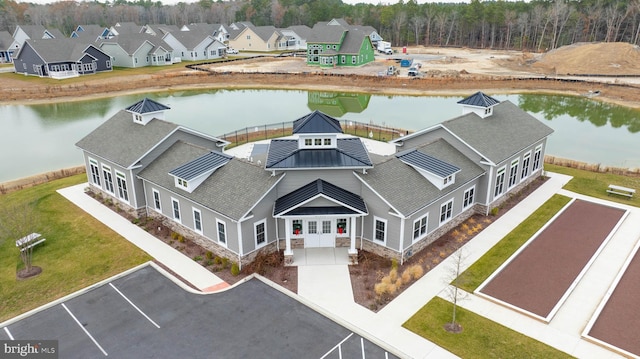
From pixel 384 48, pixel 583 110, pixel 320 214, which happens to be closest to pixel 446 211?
pixel 320 214

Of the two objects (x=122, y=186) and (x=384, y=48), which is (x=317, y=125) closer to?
(x=122, y=186)

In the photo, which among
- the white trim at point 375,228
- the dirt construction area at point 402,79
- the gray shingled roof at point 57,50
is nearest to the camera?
the white trim at point 375,228

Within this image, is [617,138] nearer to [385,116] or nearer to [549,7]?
[385,116]

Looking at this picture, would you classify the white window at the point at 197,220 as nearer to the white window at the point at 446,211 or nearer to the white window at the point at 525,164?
the white window at the point at 446,211

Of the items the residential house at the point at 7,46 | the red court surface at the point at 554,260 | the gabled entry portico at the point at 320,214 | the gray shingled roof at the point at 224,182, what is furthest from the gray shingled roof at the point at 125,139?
Result: the residential house at the point at 7,46

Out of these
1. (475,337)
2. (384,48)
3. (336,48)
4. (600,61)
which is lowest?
(475,337)

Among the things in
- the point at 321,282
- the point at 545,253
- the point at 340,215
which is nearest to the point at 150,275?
the point at 321,282
